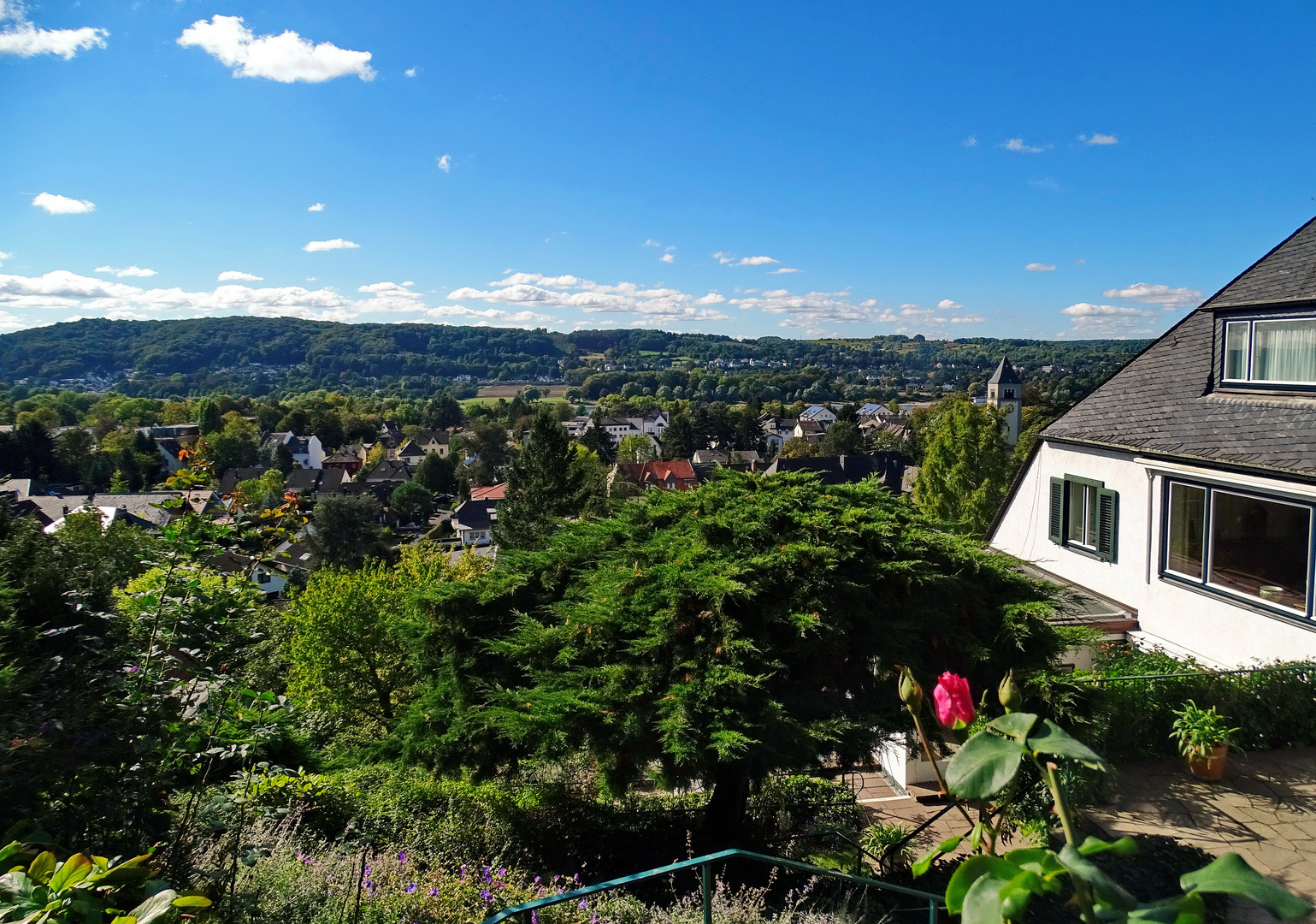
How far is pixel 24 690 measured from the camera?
3602mm

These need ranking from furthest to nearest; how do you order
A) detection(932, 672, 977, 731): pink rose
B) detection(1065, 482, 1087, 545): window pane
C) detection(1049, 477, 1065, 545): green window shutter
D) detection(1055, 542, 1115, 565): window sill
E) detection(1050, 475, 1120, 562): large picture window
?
detection(1049, 477, 1065, 545): green window shutter < detection(1065, 482, 1087, 545): window pane < detection(1055, 542, 1115, 565): window sill < detection(1050, 475, 1120, 562): large picture window < detection(932, 672, 977, 731): pink rose

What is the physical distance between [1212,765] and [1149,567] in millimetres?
4255

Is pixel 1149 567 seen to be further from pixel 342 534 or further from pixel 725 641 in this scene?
pixel 342 534

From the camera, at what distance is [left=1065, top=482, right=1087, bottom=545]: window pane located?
12586mm

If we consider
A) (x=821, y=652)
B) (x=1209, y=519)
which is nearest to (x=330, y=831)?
(x=821, y=652)

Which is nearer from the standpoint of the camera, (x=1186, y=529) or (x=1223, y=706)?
(x=1223, y=706)

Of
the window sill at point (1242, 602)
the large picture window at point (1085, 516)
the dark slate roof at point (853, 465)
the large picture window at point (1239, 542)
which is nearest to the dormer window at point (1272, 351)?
the large picture window at point (1239, 542)

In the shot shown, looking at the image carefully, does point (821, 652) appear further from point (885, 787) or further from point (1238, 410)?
point (1238, 410)

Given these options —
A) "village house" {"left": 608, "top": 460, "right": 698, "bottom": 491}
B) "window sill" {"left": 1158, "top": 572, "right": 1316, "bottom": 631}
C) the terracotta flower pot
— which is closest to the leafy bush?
the terracotta flower pot

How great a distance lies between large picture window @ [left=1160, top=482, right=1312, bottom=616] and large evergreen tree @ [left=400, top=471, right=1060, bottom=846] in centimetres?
482

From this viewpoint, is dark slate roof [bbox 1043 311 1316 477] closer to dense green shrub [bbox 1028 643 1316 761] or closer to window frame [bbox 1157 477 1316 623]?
window frame [bbox 1157 477 1316 623]

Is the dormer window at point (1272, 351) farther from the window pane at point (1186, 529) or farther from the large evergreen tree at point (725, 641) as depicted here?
the large evergreen tree at point (725, 641)

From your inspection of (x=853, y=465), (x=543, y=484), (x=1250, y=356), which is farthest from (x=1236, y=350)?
(x=853, y=465)

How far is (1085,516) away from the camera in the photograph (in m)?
12.4
